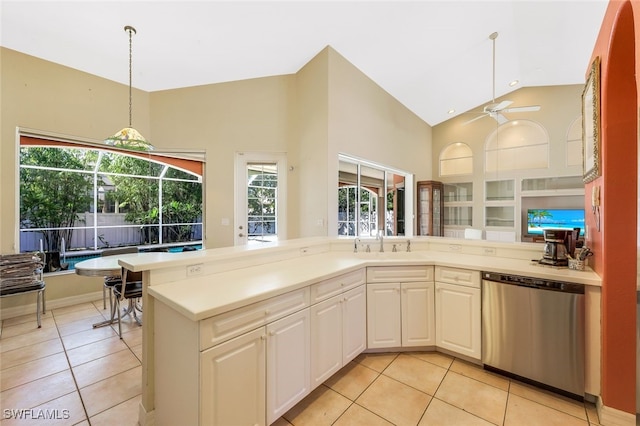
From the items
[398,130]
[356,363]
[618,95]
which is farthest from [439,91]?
[356,363]

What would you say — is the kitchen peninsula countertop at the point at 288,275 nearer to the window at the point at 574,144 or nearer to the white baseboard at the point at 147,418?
the white baseboard at the point at 147,418

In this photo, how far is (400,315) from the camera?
237cm

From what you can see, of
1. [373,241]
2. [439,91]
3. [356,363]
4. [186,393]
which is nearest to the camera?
[186,393]

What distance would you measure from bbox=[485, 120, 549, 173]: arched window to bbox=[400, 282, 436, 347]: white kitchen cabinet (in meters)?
5.84

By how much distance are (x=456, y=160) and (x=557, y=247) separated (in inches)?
227

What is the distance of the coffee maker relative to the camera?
2068 millimetres

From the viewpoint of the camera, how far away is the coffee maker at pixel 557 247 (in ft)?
6.79

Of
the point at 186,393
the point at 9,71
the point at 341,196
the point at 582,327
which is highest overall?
the point at 9,71

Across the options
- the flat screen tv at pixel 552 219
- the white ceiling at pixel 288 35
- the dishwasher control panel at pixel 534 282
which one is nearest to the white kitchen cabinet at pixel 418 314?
the dishwasher control panel at pixel 534 282

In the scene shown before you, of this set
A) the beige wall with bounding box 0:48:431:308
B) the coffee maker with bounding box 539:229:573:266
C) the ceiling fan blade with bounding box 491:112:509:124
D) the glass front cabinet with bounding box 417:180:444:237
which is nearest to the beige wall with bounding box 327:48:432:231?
the beige wall with bounding box 0:48:431:308

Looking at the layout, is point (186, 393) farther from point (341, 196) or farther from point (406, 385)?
point (341, 196)

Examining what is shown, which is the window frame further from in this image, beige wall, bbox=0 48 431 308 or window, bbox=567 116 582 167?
window, bbox=567 116 582 167

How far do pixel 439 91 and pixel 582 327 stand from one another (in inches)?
204

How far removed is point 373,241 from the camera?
9.39ft
